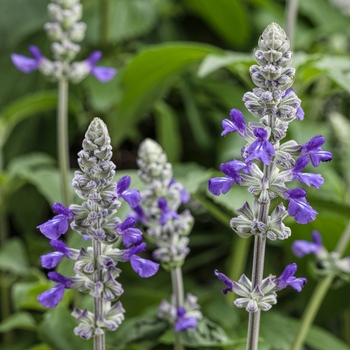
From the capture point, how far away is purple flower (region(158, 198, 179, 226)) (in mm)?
708

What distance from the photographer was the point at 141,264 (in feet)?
1.76

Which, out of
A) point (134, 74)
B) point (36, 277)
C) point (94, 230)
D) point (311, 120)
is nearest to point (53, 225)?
point (94, 230)

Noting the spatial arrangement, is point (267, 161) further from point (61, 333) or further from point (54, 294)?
point (61, 333)

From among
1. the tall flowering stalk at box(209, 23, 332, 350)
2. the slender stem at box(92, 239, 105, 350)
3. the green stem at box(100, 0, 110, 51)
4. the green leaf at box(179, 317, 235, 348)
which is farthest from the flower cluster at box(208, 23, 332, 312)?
the green stem at box(100, 0, 110, 51)

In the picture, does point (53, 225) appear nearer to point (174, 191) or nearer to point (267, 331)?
point (174, 191)

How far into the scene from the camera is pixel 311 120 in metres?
1.48

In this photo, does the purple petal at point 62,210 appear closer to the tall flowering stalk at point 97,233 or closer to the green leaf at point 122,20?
the tall flowering stalk at point 97,233

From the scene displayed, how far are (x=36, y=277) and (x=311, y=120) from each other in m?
0.83

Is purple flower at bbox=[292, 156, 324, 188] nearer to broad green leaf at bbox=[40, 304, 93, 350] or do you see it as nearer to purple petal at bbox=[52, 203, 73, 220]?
purple petal at bbox=[52, 203, 73, 220]

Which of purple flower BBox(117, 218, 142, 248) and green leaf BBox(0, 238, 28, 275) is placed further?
green leaf BBox(0, 238, 28, 275)

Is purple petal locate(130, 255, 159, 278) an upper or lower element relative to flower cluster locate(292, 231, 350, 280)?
upper

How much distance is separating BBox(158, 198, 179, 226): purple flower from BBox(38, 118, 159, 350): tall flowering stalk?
0.49ft

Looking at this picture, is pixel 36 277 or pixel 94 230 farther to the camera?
pixel 36 277

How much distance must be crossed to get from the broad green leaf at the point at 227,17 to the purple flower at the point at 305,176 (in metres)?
0.93
